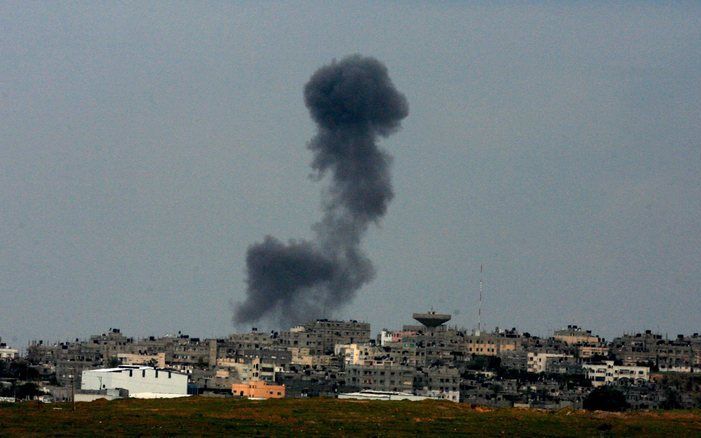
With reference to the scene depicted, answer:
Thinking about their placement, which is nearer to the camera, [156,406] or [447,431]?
[447,431]

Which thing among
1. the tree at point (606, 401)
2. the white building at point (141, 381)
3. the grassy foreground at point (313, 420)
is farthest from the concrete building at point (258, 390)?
the grassy foreground at point (313, 420)

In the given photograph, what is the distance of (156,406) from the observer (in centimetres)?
9481

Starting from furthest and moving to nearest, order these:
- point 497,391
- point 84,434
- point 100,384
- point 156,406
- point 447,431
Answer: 1. point 497,391
2. point 100,384
3. point 156,406
4. point 447,431
5. point 84,434

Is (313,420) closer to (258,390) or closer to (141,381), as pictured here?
(141,381)

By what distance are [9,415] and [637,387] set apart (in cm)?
11987

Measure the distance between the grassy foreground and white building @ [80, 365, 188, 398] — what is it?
126 ft

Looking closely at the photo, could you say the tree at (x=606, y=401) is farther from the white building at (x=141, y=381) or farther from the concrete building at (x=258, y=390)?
the white building at (x=141, y=381)

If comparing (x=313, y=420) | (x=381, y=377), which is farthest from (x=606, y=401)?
(x=313, y=420)

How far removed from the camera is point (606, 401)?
172250mm

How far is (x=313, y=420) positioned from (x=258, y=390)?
84.3m

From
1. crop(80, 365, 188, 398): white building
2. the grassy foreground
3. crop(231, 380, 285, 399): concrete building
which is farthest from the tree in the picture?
the grassy foreground

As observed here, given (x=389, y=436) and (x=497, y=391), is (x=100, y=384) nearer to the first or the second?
(x=497, y=391)

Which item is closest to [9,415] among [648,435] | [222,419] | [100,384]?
[222,419]

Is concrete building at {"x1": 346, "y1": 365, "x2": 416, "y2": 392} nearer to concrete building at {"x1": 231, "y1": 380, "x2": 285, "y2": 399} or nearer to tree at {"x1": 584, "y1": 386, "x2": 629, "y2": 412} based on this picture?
concrete building at {"x1": 231, "y1": 380, "x2": 285, "y2": 399}
